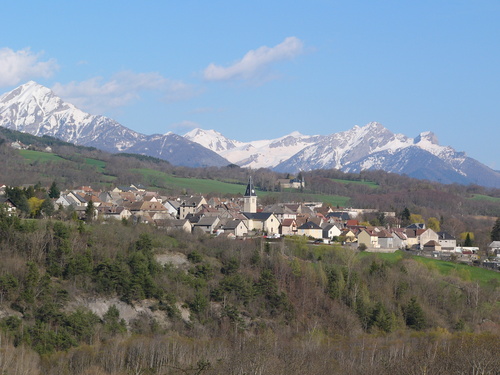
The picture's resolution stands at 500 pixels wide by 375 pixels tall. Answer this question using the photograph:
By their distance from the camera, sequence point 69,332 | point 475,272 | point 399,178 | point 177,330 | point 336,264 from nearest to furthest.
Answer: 1. point 69,332
2. point 177,330
3. point 336,264
4. point 475,272
5. point 399,178

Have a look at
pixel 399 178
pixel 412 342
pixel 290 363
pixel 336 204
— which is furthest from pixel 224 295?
pixel 399 178

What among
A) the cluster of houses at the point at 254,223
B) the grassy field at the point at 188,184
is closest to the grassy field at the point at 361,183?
the grassy field at the point at 188,184

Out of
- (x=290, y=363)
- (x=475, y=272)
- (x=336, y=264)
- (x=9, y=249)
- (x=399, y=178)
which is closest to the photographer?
(x=290, y=363)

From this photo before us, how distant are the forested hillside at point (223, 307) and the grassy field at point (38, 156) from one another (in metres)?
65.9

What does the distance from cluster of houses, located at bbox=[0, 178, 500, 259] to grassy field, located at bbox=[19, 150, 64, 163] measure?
37.2 metres

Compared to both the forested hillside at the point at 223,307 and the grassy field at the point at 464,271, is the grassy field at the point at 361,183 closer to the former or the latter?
the grassy field at the point at 464,271

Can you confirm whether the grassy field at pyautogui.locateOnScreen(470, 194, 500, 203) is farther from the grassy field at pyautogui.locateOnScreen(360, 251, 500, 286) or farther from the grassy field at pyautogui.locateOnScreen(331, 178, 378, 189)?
the grassy field at pyautogui.locateOnScreen(360, 251, 500, 286)

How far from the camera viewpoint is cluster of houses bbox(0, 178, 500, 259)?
68938 millimetres

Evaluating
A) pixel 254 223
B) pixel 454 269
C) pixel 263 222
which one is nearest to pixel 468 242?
pixel 454 269

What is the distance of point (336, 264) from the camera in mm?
56625

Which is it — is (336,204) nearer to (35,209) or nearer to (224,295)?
(35,209)

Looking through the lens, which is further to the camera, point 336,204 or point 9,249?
point 336,204

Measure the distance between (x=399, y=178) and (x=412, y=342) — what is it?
427 feet

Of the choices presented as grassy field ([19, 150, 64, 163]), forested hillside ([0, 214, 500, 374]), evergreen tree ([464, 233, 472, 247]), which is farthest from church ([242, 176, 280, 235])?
grassy field ([19, 150, 64, 163])
